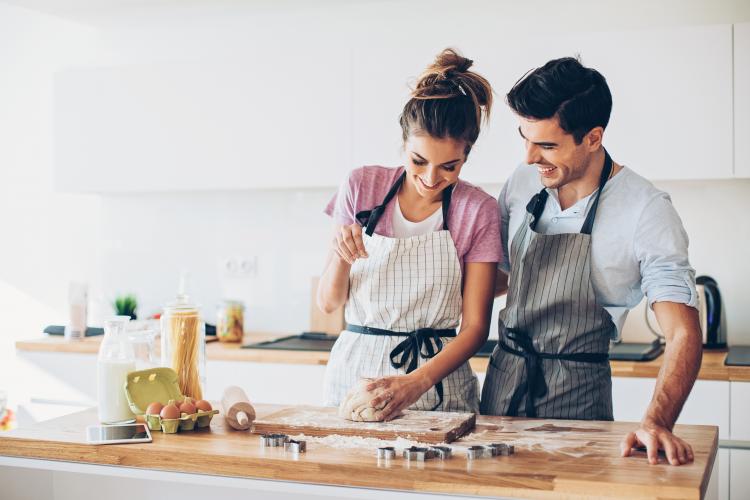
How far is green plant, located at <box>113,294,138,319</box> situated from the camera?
4.03m

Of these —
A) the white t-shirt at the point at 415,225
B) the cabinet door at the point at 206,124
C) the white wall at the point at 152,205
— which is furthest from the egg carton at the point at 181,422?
the white wall at the point at 152,205

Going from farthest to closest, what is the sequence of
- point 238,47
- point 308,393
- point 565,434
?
point 238,47 < point 308,393 < point 565,434

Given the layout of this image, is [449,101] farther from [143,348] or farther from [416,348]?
[143,348]

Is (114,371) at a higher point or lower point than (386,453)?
higher

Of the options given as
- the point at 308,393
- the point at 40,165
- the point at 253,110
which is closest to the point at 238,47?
the point at 253,110

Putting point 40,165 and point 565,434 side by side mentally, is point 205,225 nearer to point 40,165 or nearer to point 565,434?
point 40,165

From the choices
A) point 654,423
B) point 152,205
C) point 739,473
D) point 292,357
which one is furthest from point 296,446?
point 152,205

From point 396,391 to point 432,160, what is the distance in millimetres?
529

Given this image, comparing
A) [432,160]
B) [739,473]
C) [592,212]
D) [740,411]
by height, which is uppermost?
[432,160]

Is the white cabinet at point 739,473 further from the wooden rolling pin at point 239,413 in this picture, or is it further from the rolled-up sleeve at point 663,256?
the wooden rolling pin at point 239,413

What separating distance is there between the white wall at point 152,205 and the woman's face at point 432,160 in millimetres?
1639

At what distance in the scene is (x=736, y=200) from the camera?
3400 mm

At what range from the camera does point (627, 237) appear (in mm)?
1993

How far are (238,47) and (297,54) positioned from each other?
22.9 inches
